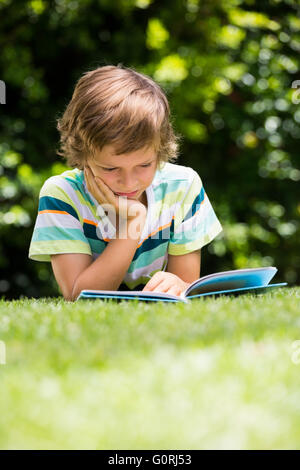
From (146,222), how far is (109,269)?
441mm

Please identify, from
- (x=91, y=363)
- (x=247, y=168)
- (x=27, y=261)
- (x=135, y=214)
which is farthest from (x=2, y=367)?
(x=247, y=168)

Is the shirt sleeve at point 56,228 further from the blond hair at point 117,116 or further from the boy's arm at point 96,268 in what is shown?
the blond hair at point 117,116

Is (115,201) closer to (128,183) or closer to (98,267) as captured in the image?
(128,183)

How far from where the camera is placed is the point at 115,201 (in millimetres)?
2781

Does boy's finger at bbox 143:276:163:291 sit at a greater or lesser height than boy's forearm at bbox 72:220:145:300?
lesser

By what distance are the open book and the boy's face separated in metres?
0.58

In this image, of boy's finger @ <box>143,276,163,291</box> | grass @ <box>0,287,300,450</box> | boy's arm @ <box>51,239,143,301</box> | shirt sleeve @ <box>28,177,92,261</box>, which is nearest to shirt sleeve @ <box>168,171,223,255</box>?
boy's arm @ <box>51,239,143,301</box>

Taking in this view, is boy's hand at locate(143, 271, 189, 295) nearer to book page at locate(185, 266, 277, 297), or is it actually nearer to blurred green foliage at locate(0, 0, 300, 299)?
book page at locate(185, 266, 277, 297)

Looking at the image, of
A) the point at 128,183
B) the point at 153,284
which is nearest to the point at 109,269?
the point at 153,284

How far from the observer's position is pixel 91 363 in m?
1.27

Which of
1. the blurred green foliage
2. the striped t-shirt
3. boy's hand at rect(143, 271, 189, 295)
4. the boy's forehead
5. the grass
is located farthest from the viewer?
the blurred green foliage

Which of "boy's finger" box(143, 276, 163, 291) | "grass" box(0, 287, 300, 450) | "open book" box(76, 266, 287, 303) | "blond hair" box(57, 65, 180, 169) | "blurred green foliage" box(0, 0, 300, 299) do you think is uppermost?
"blurred green foliage" box(0, 0, 300, 299)

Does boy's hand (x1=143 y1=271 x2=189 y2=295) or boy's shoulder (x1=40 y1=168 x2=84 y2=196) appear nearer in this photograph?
boy's hand (x1=143 y1=271 x2=189 y2=295)

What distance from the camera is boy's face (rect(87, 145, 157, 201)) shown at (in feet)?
8.41
